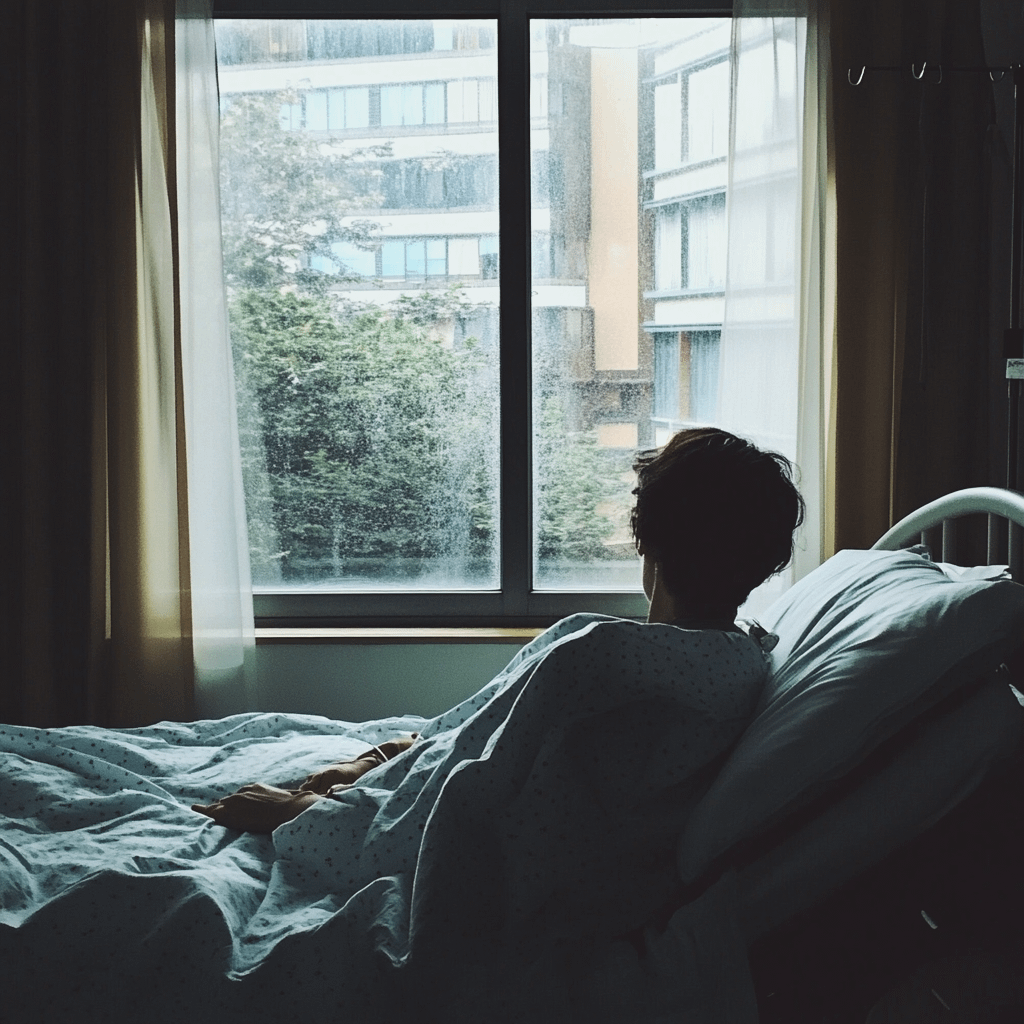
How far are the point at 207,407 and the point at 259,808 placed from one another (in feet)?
4.21

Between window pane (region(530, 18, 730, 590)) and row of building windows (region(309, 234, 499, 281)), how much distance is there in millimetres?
137

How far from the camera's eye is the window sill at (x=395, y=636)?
7.96ft

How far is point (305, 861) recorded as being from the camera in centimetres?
116

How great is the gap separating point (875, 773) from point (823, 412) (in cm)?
134

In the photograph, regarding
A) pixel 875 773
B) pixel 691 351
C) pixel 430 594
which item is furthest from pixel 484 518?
pixel 875 773

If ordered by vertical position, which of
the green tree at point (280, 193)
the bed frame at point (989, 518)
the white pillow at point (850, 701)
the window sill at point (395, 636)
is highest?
the green tree at point (280, 193)

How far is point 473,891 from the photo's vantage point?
3.35ft

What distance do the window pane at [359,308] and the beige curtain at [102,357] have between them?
215 mm

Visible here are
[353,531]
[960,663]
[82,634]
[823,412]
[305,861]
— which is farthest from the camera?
[353,531]

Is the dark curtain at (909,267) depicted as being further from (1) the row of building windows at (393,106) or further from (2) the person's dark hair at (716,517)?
(2) the person's dark hair at (716,517)

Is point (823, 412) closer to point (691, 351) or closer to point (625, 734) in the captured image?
point (691, 351)

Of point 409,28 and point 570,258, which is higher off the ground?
point 409,28

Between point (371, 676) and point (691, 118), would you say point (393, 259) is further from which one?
point (371, 676)

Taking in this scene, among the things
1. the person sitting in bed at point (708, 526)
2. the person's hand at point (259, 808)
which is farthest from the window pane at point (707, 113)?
the person's hand at point (259, 808)
